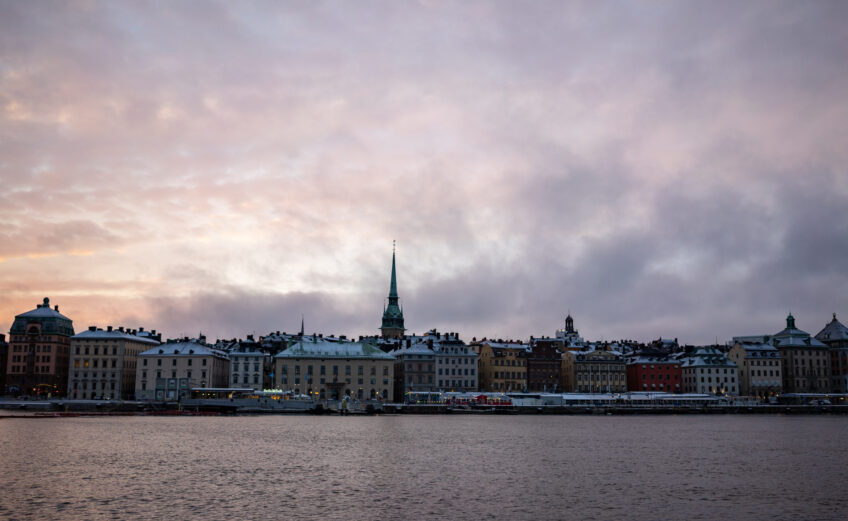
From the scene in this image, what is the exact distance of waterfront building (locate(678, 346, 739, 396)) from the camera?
541 feet

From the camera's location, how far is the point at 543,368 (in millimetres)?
164875

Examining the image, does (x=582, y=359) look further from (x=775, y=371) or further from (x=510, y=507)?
(x=510, y=507)

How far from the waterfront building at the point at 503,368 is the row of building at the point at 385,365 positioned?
0.66 ft

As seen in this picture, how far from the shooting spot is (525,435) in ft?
265

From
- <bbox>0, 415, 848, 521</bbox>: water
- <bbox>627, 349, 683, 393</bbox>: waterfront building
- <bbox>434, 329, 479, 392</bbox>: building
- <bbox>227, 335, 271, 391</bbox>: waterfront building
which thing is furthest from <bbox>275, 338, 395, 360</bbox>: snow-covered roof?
<bbox>0, 415, 848, 521</bbox>: water

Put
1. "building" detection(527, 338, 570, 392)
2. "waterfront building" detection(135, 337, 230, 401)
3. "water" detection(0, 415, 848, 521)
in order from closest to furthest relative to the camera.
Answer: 1. "water" detection(0, 415, 848, 521)
2. "waterfront building" detection(135, 337, 230, 401)
3. "building" detection(527, 338, 570, 392)

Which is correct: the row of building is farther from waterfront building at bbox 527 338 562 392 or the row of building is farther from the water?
the water

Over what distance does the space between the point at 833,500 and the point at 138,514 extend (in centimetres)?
3189

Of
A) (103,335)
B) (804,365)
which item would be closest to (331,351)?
(103,335)

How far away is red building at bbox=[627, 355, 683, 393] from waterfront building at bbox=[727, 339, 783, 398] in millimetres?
13231

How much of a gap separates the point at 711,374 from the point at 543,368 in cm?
3436

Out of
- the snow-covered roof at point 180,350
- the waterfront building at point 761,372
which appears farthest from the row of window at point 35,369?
the waterfront building at point 761,372

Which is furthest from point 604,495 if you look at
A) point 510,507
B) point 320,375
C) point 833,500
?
point 320,375

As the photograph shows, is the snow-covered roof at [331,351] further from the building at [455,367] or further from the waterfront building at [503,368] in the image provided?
the waterfront building at [503,368]
